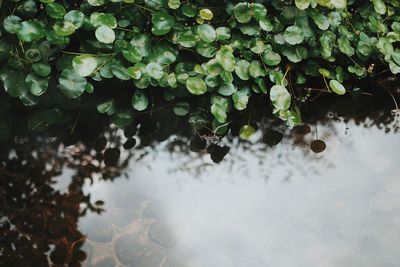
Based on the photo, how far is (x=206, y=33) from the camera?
186 cm

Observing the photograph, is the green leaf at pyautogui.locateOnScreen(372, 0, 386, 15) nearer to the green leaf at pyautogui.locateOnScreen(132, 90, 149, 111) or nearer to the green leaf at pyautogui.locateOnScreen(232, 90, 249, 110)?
the green leaf at pyautogui.locateOnScreen(232, 90, 249, 110)

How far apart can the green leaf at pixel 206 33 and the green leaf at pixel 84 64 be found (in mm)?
489

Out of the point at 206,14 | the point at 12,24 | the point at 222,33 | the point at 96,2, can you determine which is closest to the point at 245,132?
the point at 222,33

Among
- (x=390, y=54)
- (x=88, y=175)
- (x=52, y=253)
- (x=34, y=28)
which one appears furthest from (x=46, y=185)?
(x=390, y=54)

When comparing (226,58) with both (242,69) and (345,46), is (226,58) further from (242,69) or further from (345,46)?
(345,46)

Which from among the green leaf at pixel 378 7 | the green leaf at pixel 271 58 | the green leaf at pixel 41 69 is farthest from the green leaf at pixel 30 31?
the green leaf at pixel 378 7

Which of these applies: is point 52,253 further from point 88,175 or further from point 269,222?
point 269,222

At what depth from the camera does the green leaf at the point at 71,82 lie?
1.79m

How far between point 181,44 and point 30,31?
2.13 feet

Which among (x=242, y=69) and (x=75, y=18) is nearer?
(x=75, y=18)

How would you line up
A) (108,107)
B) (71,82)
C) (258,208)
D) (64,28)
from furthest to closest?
(108,107) < (258,208) < (71,82) < (64,28)

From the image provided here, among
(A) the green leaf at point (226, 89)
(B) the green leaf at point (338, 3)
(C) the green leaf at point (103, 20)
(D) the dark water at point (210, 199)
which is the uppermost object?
(B) the green leaf at point (338, 3)

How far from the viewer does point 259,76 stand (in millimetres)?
2076

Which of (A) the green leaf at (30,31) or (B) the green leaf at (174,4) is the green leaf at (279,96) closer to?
(B) the green leaf at (174,4)
